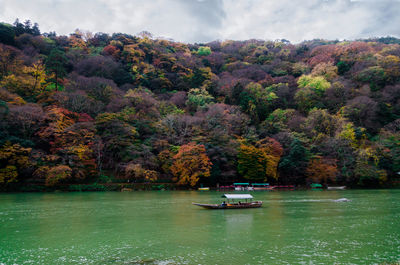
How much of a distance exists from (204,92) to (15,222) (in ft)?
169

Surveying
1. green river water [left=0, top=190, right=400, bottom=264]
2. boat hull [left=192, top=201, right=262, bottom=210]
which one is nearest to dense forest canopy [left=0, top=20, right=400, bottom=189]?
boat hull [left=192, top=201, right=262, bottom=210]

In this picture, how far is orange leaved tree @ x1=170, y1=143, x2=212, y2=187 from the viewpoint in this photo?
44.5 meters

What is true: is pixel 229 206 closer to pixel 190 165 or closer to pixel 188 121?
pixel 190 165

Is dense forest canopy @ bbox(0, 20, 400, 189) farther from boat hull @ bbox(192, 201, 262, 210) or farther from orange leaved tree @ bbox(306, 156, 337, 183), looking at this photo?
boat hull @ bbox(192, 201, 262, 210)

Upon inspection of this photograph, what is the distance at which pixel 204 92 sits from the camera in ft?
221

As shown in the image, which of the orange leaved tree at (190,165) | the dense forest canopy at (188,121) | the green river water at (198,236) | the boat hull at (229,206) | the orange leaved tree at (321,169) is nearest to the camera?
the green river water at (198,236)

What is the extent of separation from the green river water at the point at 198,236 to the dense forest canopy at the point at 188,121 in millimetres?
19390

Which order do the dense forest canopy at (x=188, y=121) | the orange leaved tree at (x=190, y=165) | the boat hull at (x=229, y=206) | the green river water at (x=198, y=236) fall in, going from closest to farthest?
the green river water at (x=198, y=236) < the boat hull at (x=229, y=206) < the dense forest canopy at (x=188, y=121) < the orange leaved tree at (x=190, y=165)

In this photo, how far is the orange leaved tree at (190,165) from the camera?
44.5 metres

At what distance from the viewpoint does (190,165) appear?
44.6 meters

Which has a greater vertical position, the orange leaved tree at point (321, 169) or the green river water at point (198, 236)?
the orange leaved tree at point (321, 169)

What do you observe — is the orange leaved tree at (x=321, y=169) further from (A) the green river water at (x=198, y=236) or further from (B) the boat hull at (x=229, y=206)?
(B) the boat hull at (x=229, y=206)

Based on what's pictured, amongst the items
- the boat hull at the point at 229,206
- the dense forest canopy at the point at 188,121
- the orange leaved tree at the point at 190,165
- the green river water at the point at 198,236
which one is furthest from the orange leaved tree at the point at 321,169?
the boat hull at the point at 229,206

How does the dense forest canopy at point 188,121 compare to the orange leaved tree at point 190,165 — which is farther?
the orange leaved tree at point 190,165
